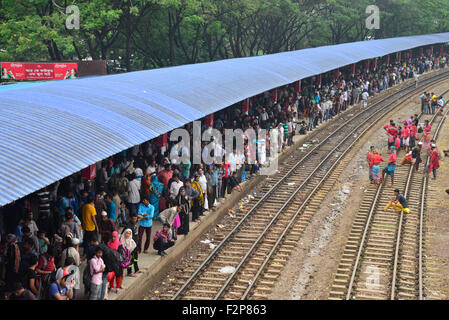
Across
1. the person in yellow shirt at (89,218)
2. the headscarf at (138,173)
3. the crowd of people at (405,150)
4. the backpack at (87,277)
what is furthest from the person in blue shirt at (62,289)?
the crowd of people at (405,150)

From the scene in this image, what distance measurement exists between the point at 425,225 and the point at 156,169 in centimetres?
747

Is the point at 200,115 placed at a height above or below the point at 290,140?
above

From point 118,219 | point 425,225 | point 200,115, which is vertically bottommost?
point 425,225

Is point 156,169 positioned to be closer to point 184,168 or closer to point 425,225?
point 184,168

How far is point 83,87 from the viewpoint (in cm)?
1555

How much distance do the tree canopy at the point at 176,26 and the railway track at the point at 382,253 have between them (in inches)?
749

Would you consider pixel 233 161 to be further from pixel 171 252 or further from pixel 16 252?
pixel 16 252

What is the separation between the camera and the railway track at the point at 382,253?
38.7ft

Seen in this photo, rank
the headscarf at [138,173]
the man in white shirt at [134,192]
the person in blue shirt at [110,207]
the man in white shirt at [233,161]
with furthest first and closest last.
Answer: the man in white shirt at [233,161] → the headscarf at [138,173] → the man in white shirt at [134,192] → the person in blue shirt at [110,207]

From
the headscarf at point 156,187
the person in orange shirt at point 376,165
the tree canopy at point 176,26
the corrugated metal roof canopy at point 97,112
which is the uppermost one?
the tree canopy at point 176,26

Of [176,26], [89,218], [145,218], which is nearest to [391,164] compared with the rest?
[145,218]

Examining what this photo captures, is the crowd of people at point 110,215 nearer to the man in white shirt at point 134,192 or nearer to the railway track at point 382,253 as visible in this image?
the man in white shirt at point 134,192
